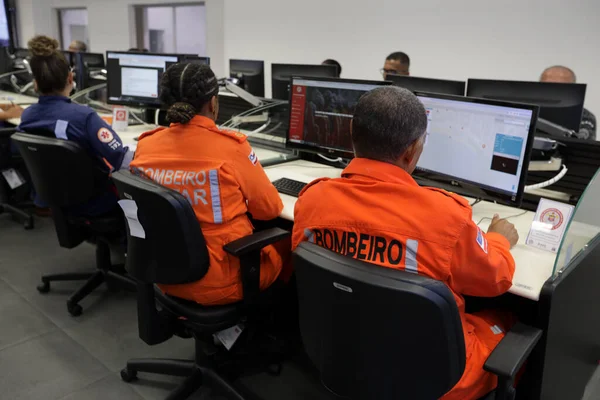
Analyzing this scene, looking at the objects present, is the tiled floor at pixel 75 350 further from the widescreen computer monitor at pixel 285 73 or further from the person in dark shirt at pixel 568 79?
the person in dark shirt at pixel 568 79

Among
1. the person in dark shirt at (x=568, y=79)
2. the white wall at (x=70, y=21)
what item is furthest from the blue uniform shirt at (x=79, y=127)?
the white wall at (x=70, y=21)

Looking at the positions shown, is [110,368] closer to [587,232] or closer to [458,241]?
[458,241]

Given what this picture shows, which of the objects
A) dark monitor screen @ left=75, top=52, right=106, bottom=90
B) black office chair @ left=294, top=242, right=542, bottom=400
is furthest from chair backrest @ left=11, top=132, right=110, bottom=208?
dark monitor screen @ left=75, top=52, right=106, bottom=90

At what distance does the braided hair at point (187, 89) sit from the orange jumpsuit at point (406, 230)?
56 centimetres

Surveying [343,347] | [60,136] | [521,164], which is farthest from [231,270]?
[60,136]

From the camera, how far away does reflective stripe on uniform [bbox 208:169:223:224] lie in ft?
4.55

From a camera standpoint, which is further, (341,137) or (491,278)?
(341,137)

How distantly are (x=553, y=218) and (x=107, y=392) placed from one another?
5.30 ft

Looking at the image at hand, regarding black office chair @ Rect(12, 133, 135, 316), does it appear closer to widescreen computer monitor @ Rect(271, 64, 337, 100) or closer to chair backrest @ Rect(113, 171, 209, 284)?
chair backrest @ Rect(113, 171, 209, 284)

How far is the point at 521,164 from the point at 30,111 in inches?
78.8

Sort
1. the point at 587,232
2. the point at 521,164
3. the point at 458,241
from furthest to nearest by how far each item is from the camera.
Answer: the point at 521,164 → the point at 587,232 → the point at 458,241

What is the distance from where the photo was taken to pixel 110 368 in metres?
1.90

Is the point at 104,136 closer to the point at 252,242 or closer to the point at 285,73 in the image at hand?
the point at 252,242

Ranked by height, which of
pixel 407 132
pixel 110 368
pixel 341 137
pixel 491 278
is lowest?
pixel 110 368
